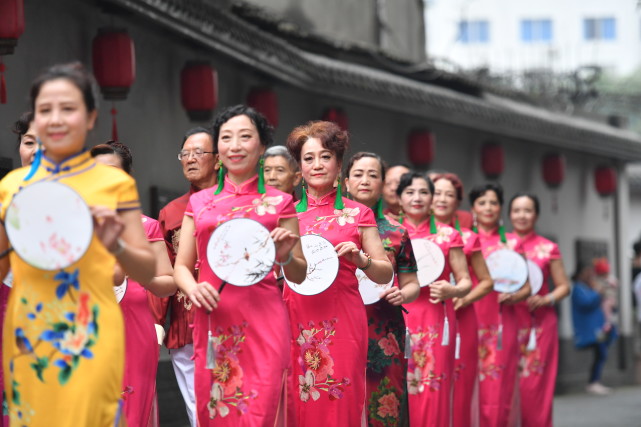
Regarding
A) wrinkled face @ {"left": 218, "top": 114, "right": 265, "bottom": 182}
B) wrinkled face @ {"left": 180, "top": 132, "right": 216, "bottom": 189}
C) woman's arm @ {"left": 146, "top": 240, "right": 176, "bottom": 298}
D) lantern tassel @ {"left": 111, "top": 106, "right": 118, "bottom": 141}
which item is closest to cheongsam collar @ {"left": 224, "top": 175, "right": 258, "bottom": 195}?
wrinkled face @ {"left": 218, "top": 114, "right": 265, "bottom": 182}

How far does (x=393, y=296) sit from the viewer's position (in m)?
6.72

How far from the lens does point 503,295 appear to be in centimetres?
938

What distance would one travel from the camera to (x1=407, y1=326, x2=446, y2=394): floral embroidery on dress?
7734mm

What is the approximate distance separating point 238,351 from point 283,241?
1.53ft

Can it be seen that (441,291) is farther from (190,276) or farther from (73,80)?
(73,80)

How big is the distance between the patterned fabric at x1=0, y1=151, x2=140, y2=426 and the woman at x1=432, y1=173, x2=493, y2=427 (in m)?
4.44

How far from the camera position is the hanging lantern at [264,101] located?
404 inches

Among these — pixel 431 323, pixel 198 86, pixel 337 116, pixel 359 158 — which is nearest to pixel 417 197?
pixel 431 323

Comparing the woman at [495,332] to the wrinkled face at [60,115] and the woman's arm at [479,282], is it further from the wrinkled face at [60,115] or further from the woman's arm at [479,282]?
the wrinkled face at [60,115]

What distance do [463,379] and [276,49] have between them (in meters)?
3.04

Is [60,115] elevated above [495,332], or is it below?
above

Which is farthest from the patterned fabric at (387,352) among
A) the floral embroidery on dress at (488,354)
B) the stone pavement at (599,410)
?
the stone pavement at (599,410)

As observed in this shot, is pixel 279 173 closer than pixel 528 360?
Yes

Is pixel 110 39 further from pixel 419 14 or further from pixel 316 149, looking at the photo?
pixel 419 14
